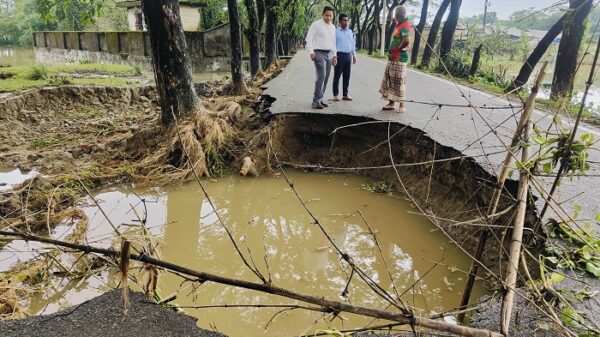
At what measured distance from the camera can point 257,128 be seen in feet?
23.9

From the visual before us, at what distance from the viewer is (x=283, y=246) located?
14.1ft

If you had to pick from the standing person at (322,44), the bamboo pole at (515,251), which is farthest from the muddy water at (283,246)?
the standing person at (322,44)

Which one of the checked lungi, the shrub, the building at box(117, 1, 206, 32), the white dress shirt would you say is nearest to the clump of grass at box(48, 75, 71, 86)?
the white dress shirt

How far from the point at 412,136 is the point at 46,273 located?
4664 mm

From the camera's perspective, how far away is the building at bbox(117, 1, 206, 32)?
2723 centimetres

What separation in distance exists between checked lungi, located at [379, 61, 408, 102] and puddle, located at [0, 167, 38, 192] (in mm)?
5653

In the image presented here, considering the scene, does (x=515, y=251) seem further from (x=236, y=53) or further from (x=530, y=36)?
(x=530, y=36)

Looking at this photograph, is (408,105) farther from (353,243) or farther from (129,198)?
(129,198)

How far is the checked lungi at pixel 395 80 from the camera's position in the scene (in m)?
6.13

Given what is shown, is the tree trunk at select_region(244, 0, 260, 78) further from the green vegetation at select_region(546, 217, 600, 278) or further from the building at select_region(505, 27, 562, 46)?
the green vegetation at select_region(546, 217, 600, 278)

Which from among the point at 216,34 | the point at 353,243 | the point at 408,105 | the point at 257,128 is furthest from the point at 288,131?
the point at 216,34

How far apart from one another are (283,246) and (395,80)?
344 cm

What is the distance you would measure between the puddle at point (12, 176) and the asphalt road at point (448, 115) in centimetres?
403

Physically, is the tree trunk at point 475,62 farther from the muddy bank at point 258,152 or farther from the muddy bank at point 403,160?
the muddy bank at point 403,160
